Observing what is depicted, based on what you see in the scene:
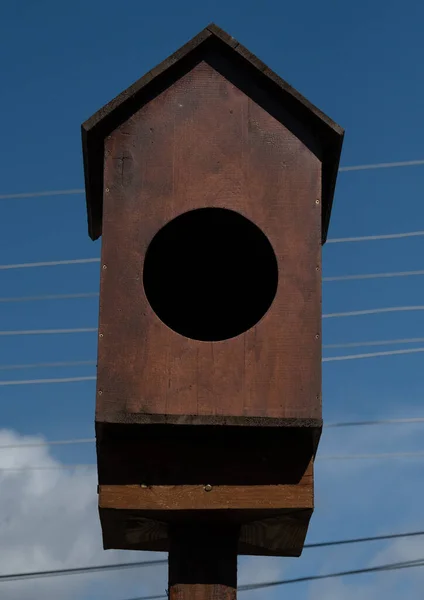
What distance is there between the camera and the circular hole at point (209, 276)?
4871 millimetres

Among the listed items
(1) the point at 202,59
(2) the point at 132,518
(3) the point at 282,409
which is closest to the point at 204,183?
(1) the point at 202,59

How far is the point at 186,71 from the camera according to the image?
15.5 feet

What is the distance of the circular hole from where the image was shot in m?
4.87

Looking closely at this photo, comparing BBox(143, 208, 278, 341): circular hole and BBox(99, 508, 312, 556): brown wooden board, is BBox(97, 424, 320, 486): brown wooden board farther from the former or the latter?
BBox(143, 208, 278, 341): circular hole

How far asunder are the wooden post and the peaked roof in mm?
1526

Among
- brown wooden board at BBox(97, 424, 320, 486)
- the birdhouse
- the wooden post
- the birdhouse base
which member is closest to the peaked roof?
the birdhouse

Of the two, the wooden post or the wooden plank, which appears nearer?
the wooden plank

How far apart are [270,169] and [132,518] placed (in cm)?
140

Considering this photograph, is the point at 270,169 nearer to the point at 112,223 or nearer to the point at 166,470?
the point at 112,223

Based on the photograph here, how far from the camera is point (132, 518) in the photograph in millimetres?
4195

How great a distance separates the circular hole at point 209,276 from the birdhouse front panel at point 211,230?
0.03 meters

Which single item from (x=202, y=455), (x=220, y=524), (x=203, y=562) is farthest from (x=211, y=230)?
(x=203, y=562)

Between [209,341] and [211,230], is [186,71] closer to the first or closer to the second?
[211,230]

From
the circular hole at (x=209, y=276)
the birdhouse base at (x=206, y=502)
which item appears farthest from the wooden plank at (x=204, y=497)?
the circular hole at (x=209, y=276)
